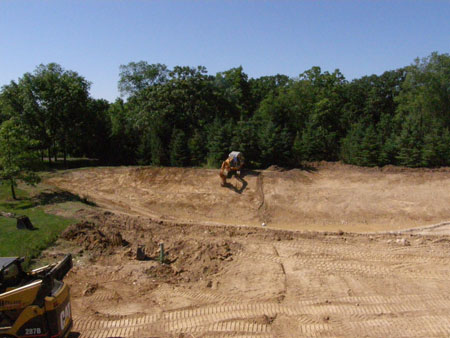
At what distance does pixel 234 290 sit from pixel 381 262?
6.27 meters

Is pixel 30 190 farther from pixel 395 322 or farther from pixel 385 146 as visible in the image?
pixel 385 146

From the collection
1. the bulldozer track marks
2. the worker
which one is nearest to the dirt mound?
the bulldozer track marks

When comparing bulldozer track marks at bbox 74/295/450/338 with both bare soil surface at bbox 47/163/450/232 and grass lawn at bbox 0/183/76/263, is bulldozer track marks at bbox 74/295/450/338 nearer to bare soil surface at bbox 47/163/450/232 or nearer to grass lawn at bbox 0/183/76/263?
grass lawn at bbox 0/183/76/263

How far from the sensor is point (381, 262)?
14453mm

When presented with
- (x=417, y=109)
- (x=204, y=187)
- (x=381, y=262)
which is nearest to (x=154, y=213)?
(x=204, y=187)

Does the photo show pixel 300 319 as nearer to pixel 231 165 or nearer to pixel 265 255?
pixel 265 255

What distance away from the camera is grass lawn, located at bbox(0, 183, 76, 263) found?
41.6ft

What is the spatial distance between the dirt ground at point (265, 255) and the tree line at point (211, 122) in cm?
241

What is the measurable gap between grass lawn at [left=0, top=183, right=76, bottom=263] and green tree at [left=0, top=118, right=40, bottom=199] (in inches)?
58.4

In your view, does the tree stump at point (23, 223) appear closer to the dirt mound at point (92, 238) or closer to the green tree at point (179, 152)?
the dirt mound at point (92, 238)

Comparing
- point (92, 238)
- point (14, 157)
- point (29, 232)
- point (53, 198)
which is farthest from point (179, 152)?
point (29, 232)

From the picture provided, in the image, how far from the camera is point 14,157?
762 inches

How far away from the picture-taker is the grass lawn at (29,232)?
1268 cm

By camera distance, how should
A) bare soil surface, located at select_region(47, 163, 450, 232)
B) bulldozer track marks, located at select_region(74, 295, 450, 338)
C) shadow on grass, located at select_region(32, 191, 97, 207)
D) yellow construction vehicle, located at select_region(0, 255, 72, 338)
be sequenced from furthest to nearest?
bare soil surface, located at select_region(47, 163, 450, 232)
shadow on grass, located at select_region(32, 191, 97, 207)
bulldozer track marks, located at select_region(74, 295, 450, 338)
yellow construction vehicle, located at select_region(0, 255, 72, 338)
